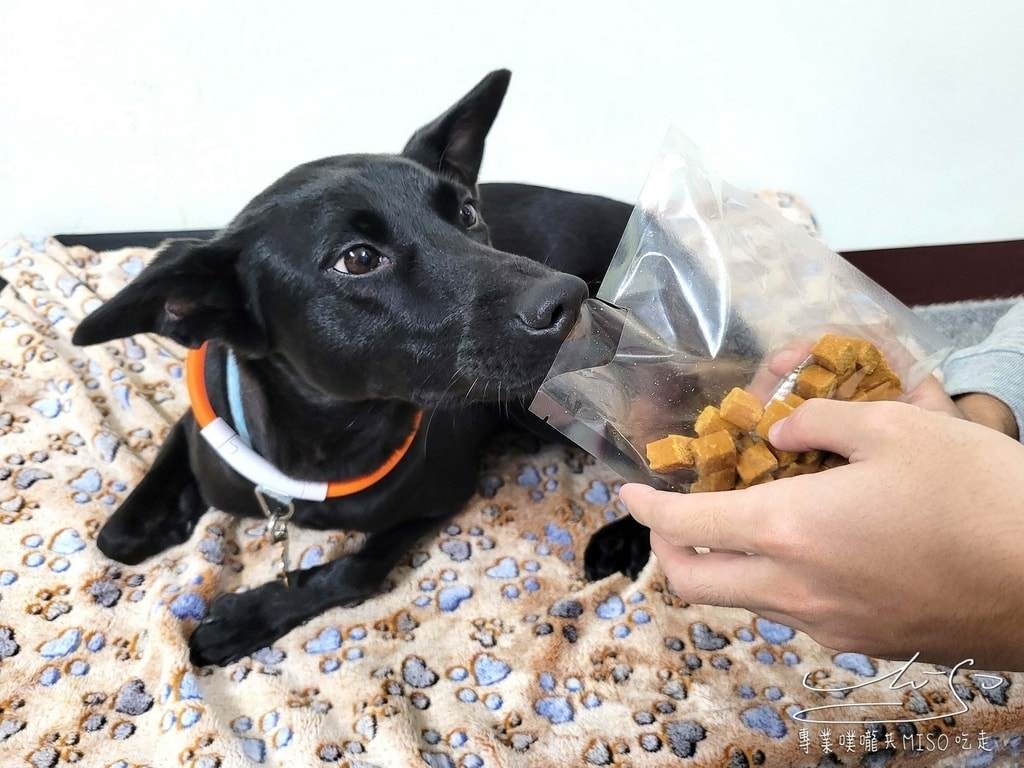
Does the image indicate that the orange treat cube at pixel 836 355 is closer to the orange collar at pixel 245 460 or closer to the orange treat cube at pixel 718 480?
the orange treat cube at pixel 718 480

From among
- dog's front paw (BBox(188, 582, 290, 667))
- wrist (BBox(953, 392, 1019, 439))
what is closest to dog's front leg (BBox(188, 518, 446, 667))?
dog's front paw (BBox(188, 582, 290, 667))

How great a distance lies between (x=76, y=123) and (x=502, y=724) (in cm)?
187

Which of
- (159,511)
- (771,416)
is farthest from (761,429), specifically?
(159,511)

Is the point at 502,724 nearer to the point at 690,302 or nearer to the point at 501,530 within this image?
the point at 501,530

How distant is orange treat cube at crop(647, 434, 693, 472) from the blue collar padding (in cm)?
70

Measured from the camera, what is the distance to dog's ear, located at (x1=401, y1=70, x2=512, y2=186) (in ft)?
4.05

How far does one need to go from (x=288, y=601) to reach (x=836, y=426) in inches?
38.4

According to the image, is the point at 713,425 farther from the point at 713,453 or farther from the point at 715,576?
the point at 715,576

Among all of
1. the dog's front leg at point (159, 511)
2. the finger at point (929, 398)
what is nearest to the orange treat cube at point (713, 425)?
the finger at point (929, 398)

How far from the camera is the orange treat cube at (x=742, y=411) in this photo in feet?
2.90

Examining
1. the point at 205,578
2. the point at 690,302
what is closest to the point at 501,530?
the point at 205,578

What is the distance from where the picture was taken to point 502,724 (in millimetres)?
1188

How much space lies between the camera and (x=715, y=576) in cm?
80

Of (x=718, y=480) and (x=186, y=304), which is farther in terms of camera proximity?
(x=186, y=304)
